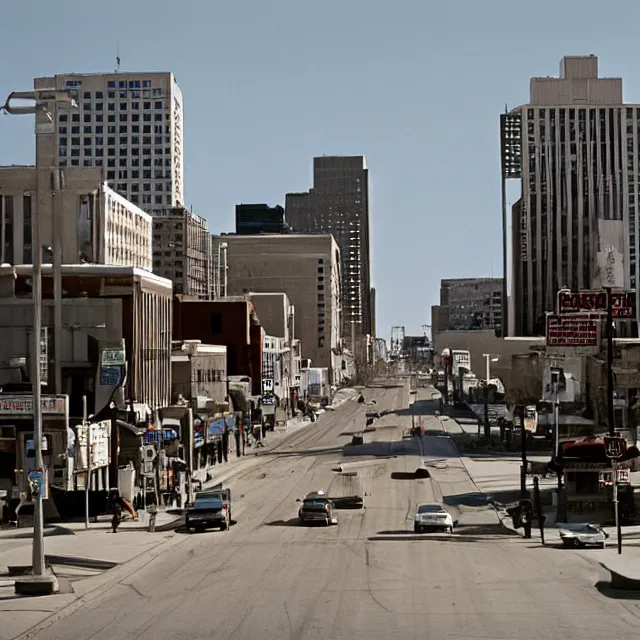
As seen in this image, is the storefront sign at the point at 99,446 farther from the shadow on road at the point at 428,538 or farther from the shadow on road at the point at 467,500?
the shadow on road at the point at 467,500

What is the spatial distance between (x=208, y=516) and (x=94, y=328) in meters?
16.6

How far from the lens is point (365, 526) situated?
52.3 metres

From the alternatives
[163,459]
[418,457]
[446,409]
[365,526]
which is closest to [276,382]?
[446,409]

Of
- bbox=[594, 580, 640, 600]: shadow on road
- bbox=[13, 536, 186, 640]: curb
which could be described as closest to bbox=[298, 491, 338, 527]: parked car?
bbox=[13, 536, 186, 640]: curb

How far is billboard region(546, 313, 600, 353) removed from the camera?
71.4 meters

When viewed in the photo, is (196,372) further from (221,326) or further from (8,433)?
(8,433)

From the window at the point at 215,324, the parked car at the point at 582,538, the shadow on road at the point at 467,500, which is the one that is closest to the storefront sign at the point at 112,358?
the shadow on road at the point at 467,500

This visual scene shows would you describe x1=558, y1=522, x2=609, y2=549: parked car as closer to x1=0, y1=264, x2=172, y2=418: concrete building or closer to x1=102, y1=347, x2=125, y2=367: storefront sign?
x1=102, y1=347, x2=125, y2=367: storefront sign

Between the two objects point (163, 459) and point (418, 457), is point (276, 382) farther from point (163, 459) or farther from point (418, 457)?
point (163, 459)

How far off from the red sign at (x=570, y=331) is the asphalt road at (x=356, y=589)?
57.7ft

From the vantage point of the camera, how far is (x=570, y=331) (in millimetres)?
73312

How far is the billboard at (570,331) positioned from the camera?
71.4m

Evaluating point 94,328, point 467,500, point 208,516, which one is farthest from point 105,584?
point 467,500

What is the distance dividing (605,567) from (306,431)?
105440 mm
